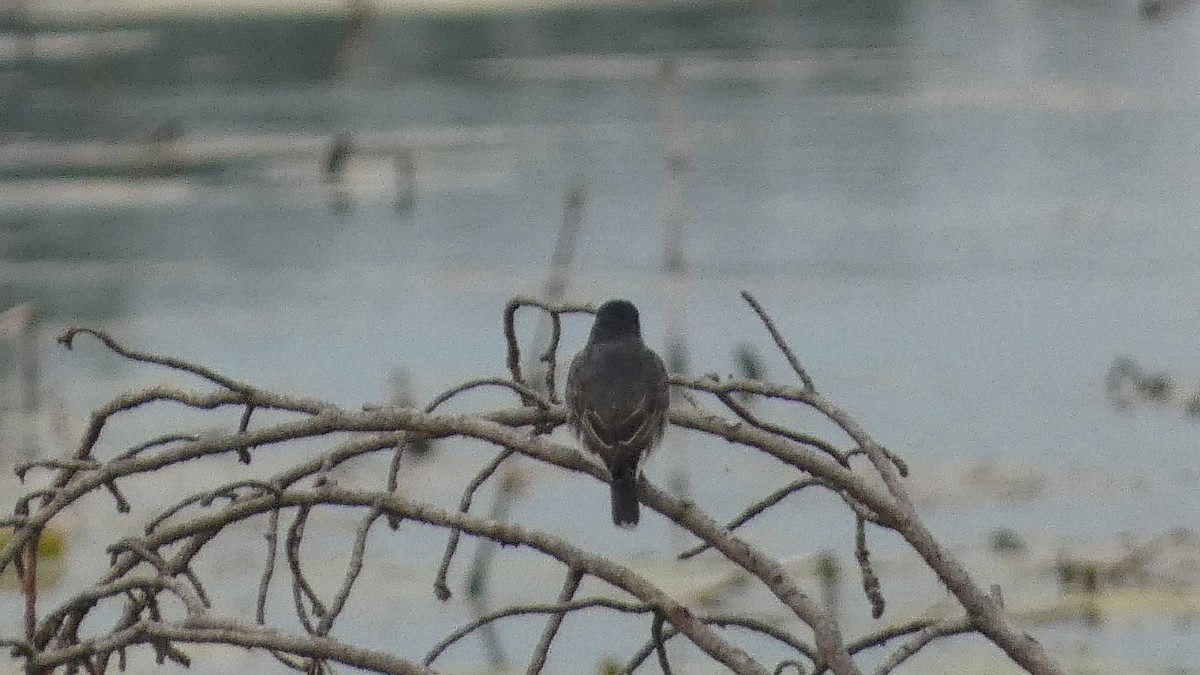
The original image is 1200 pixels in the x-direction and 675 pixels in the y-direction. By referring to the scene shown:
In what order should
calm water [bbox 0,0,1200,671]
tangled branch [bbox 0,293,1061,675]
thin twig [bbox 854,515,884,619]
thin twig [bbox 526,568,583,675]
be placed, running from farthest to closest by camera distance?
calm water [bbox 0,0,1200,671], thin twig [bbox 854,515,884,619], thin twig [bbox 526,568,583,675], tangled branch [bbox 0,293,1061,675]

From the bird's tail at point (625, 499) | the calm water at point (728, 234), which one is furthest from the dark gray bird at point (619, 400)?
the calm water at point (728, 234)

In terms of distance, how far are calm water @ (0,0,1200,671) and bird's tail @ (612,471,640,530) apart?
658mm

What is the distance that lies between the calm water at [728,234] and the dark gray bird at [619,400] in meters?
0.66

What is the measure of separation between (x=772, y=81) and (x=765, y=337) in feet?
40.7

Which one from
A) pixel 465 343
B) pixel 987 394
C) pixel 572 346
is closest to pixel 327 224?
pixel 465 343

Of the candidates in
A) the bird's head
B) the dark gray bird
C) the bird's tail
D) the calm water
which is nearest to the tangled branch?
the calm water

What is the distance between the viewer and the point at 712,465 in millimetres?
9031

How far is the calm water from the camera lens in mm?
8922

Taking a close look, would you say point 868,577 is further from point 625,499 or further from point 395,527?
point 625,499

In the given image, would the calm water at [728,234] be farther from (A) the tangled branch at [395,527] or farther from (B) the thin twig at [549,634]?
(B) the thin twig at [549,634]

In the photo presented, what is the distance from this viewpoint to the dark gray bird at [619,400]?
364cm

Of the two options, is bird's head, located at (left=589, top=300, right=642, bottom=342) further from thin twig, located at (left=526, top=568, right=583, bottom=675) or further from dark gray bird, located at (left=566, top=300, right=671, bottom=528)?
thin twig, located at (left=526, top=568, right=583, bottom=675)

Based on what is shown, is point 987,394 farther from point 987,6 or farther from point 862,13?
point 987,6

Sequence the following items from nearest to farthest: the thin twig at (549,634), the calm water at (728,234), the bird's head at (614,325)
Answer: the thin twig at (549,634) → the bird's head at (614,325) → the calm water at (728,234)
